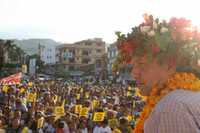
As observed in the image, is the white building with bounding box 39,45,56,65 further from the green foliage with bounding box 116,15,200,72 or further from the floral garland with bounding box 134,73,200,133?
the floral garland with bounding box 134,73,200,133

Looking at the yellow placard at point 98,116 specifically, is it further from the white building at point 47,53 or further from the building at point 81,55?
the white building at point 47,53

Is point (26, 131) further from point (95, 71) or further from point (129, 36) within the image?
point (95, 71)

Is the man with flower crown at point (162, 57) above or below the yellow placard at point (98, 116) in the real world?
above

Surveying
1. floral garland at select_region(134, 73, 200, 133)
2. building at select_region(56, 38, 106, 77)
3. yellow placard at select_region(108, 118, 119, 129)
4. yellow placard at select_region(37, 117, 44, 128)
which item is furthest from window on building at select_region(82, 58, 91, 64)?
floral garland at select_region(134, 73, 200, 133)

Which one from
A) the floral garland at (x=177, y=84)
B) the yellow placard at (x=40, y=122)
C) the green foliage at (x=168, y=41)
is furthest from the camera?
the yellow placard at (x=40, y=122)

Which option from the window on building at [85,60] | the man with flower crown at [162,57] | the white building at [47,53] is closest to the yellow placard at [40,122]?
the man with flower crown at [162,57]

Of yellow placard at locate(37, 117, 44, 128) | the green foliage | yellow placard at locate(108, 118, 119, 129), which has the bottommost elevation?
yellow placard at locate(37, 117, 44, 128)

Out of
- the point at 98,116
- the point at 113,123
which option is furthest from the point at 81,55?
the point at 113,123

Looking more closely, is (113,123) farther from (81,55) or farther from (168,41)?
(81,55)

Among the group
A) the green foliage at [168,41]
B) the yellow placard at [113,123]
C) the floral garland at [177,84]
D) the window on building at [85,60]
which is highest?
the green foliage at [168,41]

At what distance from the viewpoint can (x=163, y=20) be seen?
3.77 m

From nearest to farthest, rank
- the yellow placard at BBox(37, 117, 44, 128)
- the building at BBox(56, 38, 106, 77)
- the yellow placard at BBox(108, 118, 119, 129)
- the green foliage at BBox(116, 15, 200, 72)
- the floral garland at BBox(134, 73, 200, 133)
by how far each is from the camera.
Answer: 1. the floral garland at BBox(134, 73, 200, 133)
2. the green foliage at BBox(116, 15, 200, 72)
3. the yellow placard at BBox(108, 118, 119, 129)
4. the yellow placard at BBox(37, 117, 44, 128)
5. the building at BBox(56, 38, 106, 77)

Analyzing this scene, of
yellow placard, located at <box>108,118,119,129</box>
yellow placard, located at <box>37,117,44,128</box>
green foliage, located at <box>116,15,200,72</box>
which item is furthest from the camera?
yellow placard, located at <box>37,117,44,128</box>

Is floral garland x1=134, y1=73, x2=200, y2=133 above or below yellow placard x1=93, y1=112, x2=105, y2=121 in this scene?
above
